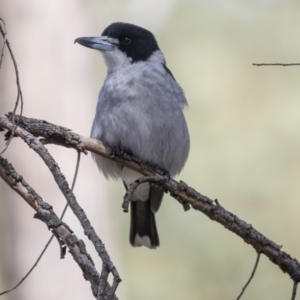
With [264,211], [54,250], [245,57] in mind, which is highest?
[245,57]

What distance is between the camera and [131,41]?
14.6 ft

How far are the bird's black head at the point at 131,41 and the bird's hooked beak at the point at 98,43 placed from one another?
0.23ft

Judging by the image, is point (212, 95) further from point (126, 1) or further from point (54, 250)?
point (54, 250)

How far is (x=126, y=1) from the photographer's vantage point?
9961 millimetres

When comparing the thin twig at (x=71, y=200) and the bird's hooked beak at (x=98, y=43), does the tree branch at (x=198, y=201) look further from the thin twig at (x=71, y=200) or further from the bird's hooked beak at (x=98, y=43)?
the bird's hooked beak at (x=98, y=43)

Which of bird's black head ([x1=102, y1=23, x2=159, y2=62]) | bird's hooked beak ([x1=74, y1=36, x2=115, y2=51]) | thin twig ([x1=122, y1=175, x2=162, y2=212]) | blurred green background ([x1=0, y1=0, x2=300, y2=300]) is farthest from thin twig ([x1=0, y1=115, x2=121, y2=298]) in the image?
blurred green background ([x1=0, y1=0, x2=300, y2=300])

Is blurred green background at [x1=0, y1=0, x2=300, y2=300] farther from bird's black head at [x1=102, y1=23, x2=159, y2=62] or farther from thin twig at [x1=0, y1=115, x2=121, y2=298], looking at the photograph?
thin twig at [x1=0, y1=115, x2=121, y2=298]

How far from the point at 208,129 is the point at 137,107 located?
16.8 ft

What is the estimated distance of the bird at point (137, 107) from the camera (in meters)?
3.85

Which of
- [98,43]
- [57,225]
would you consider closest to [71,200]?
[57,225]

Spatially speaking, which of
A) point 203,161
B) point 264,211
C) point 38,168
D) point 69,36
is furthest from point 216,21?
point 38,168

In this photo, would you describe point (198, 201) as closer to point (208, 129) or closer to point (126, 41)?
point (126, 41)

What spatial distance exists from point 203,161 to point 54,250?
3620 mm

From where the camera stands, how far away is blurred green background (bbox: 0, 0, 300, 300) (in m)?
5.93
